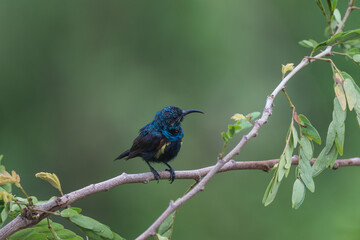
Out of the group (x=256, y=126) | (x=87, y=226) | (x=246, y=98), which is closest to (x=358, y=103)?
(x=256, y=126)

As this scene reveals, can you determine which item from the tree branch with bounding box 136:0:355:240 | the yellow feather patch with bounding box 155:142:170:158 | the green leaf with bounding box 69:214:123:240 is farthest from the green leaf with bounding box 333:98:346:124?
the yellow feather patch with bounding box 155:142:170:158

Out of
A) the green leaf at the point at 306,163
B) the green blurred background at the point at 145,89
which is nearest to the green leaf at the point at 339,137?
the green leaf at the point at 306,163

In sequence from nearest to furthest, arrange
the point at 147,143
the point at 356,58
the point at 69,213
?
the point at 69,213
the point at 356,58
the point at 147,143

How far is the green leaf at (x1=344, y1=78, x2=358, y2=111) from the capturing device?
1.96 m

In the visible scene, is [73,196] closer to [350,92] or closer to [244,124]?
[244,124]

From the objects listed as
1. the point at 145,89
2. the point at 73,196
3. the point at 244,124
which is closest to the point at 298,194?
the point at 244,124

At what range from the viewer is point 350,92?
199 centimetres

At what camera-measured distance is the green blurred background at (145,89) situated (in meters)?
6.26

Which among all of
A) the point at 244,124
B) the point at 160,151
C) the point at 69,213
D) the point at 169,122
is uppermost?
the point at 244,124

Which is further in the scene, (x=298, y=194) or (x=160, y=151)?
(x=160, y=151)

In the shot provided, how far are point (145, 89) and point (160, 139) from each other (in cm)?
333

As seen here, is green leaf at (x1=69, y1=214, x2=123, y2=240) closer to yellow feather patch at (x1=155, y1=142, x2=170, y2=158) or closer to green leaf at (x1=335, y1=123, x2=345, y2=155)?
green leaf at (x1=335, y1=123, x2=345, y2=155)

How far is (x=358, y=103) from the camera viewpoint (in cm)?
201

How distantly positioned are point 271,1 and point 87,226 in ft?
18.6
